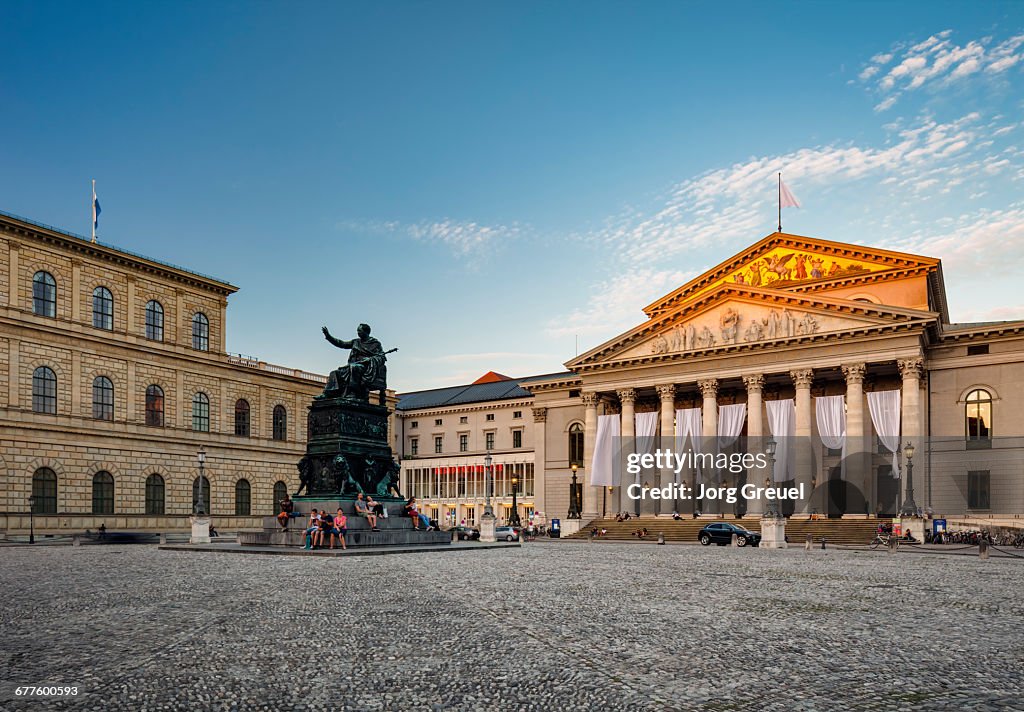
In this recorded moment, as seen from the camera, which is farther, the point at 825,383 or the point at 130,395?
the point at 130,395

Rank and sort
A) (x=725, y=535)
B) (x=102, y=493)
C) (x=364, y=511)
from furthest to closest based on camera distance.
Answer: (x=102, y=493) → (x=725, y=535) → (x=364, y=511)

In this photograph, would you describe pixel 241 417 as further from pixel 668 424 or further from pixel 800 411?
pixel 800 411

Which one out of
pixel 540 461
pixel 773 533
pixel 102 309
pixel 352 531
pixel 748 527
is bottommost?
pixel 748 527

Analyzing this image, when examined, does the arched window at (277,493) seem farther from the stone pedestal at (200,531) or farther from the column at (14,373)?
the stone pedestal at (200,531)

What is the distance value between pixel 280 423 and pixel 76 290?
67.9 feet

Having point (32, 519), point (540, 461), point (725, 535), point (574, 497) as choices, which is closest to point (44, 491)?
point (32, 519)

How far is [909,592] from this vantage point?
1830 cm

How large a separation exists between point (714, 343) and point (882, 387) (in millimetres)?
10616

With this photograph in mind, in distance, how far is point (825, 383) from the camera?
59250 millimetres

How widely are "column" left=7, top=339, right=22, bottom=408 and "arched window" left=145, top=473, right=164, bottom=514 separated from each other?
1072cm

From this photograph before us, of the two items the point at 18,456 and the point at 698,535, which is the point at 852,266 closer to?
the point at 698,535

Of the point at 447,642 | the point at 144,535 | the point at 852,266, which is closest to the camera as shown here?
the point at 447,642

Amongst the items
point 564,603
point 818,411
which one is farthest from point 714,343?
point 564,603

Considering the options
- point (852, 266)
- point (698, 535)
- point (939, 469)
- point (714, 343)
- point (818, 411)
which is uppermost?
point (852, 266)
